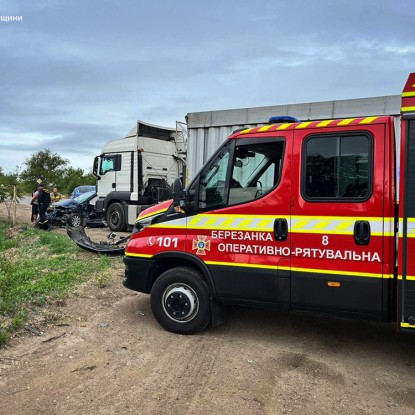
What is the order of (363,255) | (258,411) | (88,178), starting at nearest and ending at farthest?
(258,411) < (363,255) < (88,178)

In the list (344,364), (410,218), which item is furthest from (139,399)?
(410,218)

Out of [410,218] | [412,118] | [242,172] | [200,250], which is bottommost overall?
[200,250]

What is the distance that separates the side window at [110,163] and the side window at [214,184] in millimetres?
9968

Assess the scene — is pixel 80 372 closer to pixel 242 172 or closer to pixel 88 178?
pixel 242 172

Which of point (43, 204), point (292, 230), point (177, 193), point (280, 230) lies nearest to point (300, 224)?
Result: point (292, 230)

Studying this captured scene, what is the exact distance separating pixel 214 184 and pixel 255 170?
47 centimetres

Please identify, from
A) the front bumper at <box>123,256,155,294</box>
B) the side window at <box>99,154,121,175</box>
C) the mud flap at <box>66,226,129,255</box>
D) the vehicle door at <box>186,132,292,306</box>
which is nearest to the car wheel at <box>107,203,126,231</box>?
the side window at <box>99,154,121,175</box>

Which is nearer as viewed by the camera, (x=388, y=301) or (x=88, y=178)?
(x=388, y=301)

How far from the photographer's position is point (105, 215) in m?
14.3

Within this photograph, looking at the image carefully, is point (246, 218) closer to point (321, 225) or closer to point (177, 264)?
point (321, 225)

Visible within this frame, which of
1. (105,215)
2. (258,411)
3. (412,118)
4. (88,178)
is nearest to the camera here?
(258,411)

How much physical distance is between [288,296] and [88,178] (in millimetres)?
46129

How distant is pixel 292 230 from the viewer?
3938 millimetres

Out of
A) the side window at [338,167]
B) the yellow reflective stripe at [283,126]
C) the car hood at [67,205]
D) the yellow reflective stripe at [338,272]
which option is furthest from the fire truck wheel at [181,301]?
the car hood at [67,205]
